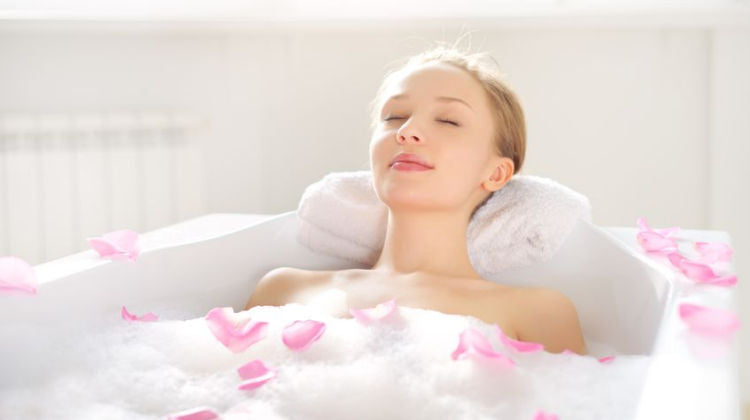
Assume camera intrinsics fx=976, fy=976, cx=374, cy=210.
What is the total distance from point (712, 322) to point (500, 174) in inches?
25.3

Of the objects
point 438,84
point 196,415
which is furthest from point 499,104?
point 196,415

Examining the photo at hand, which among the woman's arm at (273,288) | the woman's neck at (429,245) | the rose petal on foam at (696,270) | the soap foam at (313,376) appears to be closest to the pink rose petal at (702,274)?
the rose petal on foam at (696,270)

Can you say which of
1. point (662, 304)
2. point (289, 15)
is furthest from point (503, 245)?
point (289, 15)

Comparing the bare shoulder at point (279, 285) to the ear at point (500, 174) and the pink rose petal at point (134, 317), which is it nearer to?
the pink rose petal at point (134, 317)

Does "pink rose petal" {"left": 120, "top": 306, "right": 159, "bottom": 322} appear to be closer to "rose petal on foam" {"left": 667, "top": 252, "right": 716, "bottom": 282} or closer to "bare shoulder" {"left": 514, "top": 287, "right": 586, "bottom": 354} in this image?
"bare shoulder" {"left": 514, "top": 287, "right": 586, "bottom": 354}

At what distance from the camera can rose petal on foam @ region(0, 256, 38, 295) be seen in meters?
1.34

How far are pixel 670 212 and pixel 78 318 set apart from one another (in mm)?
1661

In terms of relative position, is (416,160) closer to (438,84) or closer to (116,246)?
(438,84)

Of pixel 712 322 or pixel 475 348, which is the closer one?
pixel 712 322

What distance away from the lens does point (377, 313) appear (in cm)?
136

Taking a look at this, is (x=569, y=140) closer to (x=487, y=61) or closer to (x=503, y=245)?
(x=487, y=61)

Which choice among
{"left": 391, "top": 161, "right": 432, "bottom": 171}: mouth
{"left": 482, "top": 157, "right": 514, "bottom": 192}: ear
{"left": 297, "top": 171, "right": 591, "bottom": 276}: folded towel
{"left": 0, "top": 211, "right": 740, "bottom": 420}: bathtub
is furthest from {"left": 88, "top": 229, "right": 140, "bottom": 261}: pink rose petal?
{"left": 482, "top": 157, "right": 514, "bottom": 192}: ear

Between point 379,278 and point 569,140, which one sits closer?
point 379,278

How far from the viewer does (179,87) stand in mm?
2846
